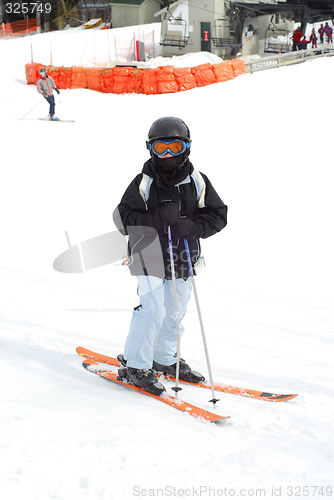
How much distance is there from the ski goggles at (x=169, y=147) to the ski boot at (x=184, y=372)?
160 cm

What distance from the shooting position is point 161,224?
9.05ft

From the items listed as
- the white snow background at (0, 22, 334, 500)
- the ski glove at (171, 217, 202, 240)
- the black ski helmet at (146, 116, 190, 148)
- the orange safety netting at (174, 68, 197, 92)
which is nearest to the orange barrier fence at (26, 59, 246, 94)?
the orange safety netting at (174, 68, 197, 92)

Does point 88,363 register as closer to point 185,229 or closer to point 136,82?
point 185,229

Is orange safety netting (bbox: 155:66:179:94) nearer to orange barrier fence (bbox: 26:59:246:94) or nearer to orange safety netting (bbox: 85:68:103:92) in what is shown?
orange barrier fence (bbox: 26:59:246:94)

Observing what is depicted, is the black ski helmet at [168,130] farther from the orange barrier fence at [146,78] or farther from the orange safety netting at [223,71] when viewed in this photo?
the orange safety netting at [223,71]

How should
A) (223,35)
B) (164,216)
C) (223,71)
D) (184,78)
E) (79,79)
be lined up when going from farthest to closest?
1. (223,35)
2. (79,79)
3. (223,71)
4. (184,78)
5. (164,216)

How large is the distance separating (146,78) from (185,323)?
1580cm

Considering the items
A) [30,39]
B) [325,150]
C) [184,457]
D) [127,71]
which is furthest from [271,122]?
[30,39]

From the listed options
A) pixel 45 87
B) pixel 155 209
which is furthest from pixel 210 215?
pixel 45 87

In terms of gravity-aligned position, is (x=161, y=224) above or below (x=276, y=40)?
below

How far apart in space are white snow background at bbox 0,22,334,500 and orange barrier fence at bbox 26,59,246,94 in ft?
17.8

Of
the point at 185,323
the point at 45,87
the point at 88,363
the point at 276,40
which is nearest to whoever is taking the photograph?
the point at 88,363

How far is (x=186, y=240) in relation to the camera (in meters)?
3.01

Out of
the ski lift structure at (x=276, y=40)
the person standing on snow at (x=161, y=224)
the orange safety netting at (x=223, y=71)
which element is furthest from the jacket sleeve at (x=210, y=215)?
the ski lift structure at (x=276, y=40)
